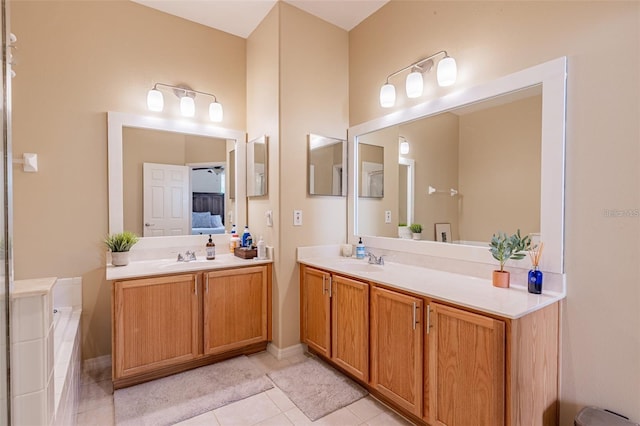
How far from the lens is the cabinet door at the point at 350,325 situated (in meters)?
1.98

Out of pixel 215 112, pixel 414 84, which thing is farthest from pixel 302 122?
pixel 414 84

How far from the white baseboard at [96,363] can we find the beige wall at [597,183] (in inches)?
120

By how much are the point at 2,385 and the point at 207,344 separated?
5.00 feet

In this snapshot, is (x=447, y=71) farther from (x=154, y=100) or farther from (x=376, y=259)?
(x=154, y=100)

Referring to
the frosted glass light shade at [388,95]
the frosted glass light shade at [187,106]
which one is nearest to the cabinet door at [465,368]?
the frosted glass light shade at [388,95]

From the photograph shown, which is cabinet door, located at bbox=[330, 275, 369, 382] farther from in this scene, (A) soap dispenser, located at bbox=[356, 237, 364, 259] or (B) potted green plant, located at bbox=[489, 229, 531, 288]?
(B) potted green plant, located at bbox=[489, 229, 531, 288]

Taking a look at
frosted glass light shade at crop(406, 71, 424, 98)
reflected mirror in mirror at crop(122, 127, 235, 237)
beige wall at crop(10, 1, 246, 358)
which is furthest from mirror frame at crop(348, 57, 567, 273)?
beige wall at crop(10, 1, 246, 358)

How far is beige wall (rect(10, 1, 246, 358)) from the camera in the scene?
84.6 inches

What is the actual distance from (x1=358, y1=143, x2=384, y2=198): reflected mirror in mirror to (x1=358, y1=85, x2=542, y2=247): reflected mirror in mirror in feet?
0.37

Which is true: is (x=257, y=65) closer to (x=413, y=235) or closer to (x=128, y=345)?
(x=413, y=235)

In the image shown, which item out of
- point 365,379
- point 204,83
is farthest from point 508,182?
point 204,83

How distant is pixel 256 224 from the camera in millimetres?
2908

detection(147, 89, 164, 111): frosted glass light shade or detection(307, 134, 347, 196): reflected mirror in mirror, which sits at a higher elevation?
detection(147, 89, 164, 111): frosted glass light shade

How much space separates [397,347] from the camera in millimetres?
1767
